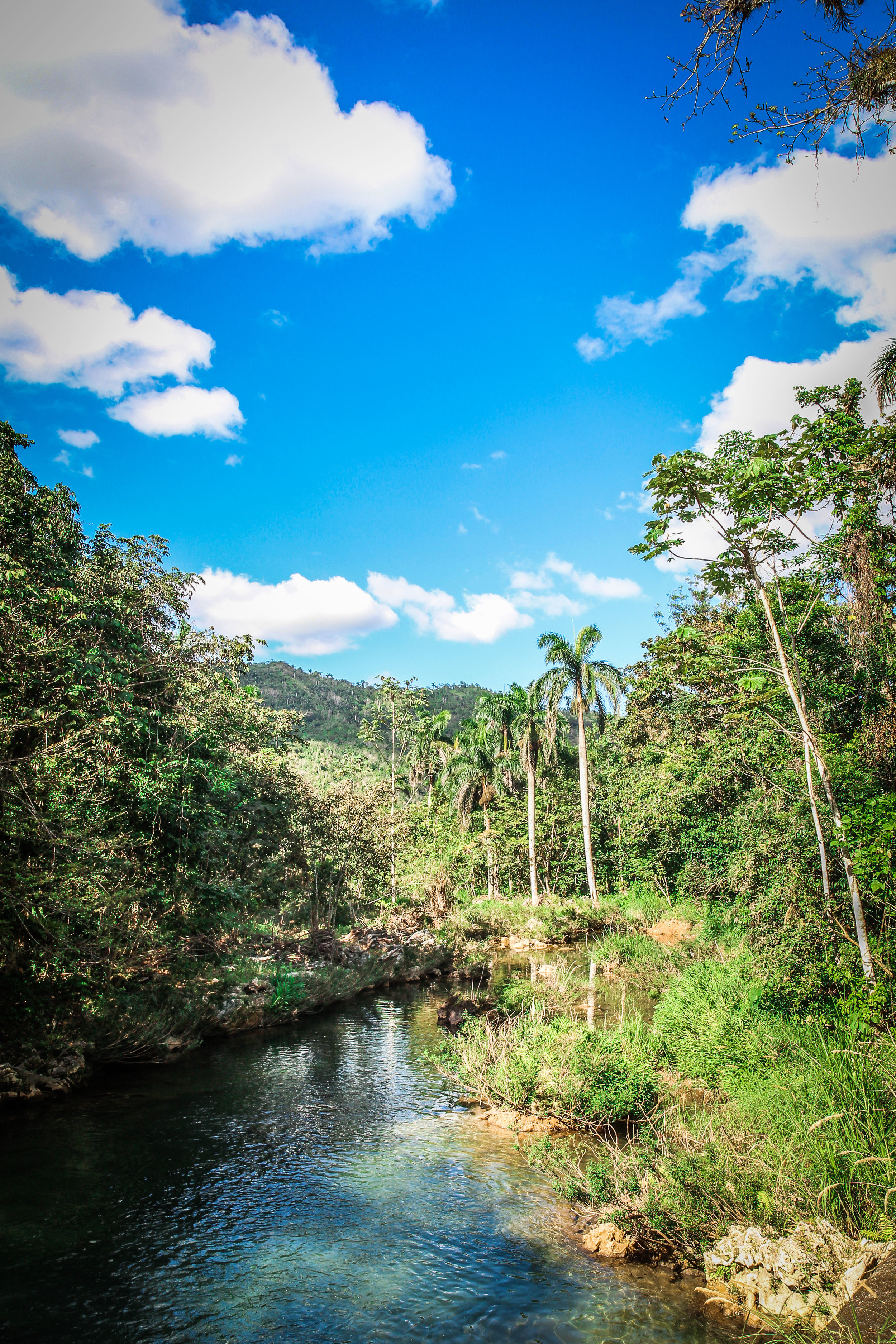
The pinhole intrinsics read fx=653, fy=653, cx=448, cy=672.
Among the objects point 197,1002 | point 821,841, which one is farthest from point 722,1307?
point 197,1002

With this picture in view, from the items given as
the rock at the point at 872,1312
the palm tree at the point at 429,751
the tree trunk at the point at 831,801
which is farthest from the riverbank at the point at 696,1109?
the palm tree at the point at 429,751

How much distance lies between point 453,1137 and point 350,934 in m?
19.0

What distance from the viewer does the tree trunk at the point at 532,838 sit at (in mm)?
36875

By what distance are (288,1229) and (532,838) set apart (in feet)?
101

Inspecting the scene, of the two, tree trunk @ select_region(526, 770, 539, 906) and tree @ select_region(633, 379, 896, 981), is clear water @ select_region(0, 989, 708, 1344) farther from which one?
tree trunk @ select_region(526, 770, 539, 906)

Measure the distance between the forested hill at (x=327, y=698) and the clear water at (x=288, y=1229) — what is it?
81318mm

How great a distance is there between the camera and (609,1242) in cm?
746

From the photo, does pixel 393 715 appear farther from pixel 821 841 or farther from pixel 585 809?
pixel 821 841

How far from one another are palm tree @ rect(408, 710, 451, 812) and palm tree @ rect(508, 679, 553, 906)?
42.3 feet

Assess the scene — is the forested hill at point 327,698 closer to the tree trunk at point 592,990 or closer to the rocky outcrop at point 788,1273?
the tree trunk at point 592,990

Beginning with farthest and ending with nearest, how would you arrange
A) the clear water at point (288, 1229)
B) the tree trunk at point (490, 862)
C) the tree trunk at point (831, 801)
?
the tree trunk at point (490, 862), the tree trunk at point (831, 801), the clear water at point (288, 1229)

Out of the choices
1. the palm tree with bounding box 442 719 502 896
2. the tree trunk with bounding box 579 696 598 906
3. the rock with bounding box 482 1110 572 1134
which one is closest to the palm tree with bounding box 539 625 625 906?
the tree trunk with bounding box 579 696 598 906

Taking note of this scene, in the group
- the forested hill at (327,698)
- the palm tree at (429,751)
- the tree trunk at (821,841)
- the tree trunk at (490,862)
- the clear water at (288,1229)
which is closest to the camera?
the clear water at (288,1229)

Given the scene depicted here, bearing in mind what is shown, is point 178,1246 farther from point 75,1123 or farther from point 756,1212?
point 756,1212
